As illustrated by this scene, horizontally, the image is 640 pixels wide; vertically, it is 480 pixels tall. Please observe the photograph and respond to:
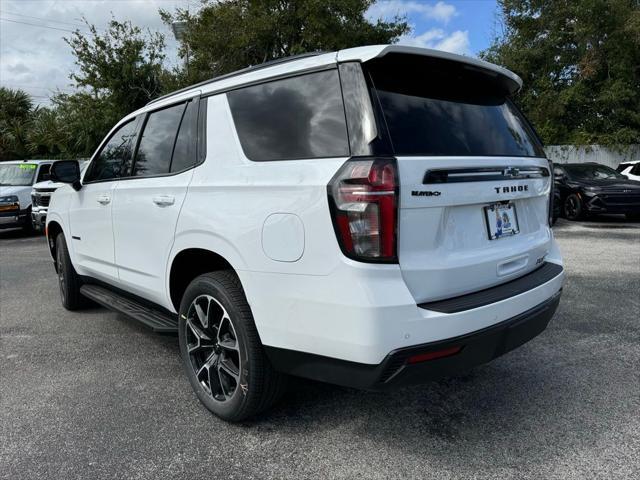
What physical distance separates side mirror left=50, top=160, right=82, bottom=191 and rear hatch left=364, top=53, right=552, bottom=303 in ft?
10.2

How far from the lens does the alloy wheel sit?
109 inches

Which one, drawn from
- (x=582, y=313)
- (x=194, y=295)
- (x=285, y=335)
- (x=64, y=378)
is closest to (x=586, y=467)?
(x=285, y=335)

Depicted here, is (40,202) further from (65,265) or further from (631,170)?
(631,170)

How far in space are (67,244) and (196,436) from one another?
2851mm

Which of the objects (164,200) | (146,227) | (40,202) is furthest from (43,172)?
(164,200)

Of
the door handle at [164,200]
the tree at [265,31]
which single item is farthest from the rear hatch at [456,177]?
the tree at [265,31]

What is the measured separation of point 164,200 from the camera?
3.11m

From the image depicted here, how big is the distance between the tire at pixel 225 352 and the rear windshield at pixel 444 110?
1.14 metres

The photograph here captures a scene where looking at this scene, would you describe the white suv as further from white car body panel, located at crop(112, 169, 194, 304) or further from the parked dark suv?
the parked dark suv

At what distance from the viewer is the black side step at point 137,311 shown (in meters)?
3.25

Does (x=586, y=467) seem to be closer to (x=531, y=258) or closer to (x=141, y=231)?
(x=531, y=258)

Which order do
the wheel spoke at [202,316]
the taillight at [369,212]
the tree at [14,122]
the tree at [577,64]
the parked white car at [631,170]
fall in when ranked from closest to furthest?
the taillight at [369,212] < the wheel spoke at [202,316] < the parked white car at [631,170] < the tree at [577,64] < the tree at [14,122]

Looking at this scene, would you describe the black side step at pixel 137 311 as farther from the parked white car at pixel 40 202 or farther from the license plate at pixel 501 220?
the parked white car at pixel 40 202

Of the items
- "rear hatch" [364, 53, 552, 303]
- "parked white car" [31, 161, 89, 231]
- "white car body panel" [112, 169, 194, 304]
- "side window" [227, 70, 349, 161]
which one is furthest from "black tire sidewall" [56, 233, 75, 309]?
"parked white car" [31, 161, 89, 231]
